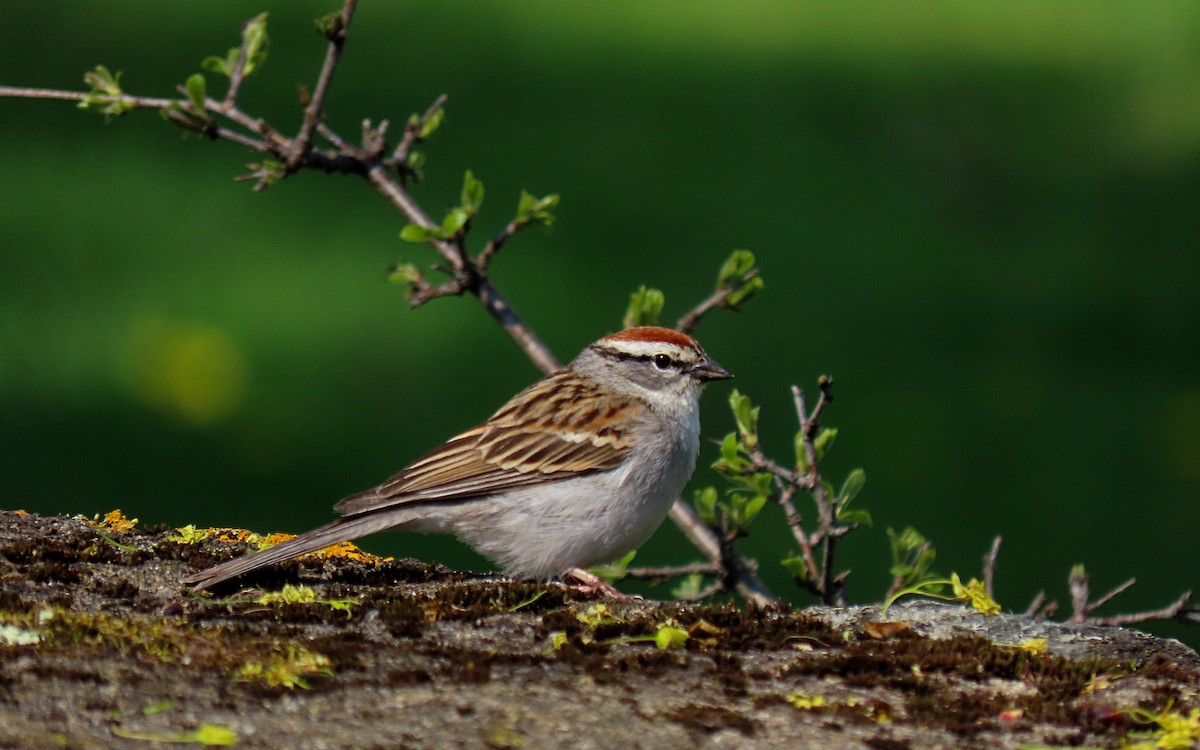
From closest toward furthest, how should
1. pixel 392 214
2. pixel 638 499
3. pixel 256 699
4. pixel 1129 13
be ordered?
pixel 256 699
pixel 638 499
pixel 392 214
pixel 1129 13

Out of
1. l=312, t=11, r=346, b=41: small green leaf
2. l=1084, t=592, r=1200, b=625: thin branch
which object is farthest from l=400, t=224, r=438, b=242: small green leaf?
l=1084, t=592, r=1200, b=625: thin branch

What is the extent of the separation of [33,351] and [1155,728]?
300 inches

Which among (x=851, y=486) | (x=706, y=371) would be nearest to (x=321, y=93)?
(x=706, y=371)

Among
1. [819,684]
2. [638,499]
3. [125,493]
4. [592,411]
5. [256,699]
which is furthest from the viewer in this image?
[125,493]

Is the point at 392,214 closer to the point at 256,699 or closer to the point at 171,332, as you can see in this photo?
the point at 171,332

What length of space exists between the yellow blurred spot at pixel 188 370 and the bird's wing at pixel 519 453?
3801 mm

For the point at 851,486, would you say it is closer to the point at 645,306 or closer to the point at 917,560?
the point at 917,560

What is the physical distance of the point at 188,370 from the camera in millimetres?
9195

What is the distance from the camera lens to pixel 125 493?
8.28 metres

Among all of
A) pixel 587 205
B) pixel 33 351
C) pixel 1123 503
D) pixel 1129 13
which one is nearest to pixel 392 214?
pixel 587 205

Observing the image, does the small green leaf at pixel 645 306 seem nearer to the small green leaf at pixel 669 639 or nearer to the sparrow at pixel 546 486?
the sparrow at pixel 546 486

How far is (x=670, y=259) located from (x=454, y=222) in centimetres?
546

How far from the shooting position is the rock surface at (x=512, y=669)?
3.09 meters

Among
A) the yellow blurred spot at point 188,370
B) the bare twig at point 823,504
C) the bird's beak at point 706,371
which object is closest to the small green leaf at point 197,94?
the bare twig at point 823,504
